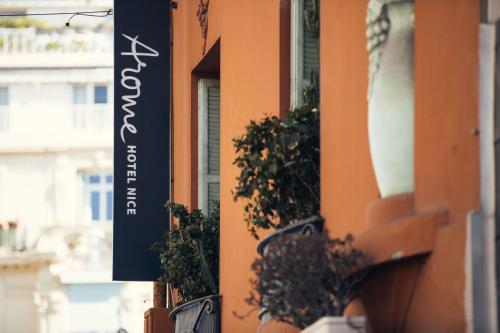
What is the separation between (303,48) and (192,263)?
12.9 ft

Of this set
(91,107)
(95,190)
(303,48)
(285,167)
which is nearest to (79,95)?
(91,107)

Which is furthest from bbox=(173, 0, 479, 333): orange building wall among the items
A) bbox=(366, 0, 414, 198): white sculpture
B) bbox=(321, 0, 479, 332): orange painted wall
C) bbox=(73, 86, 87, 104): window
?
bbox=(73, 86, 87, 104): window

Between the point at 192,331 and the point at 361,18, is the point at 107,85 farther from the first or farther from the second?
the point at 361,18

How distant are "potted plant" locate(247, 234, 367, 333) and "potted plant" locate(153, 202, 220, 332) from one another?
596 centimetres

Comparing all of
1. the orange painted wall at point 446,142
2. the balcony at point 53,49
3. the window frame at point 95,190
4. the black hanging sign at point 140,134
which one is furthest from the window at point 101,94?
the orange painted wall at point 446,142

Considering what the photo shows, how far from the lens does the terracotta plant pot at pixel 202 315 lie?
44.4ft

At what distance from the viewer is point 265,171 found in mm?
9656

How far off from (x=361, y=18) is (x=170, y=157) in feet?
29.7

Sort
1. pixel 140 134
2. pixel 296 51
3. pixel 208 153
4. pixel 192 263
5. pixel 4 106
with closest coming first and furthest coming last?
Answer: pixel 296 51, pixel 192 263, pixel 208 153, pixel 140 134, pixel 4 106

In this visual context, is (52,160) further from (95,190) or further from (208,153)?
(208,153)

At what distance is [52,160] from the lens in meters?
45.8

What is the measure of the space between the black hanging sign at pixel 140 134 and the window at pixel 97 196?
28.1 m

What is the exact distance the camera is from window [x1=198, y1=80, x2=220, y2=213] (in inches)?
650

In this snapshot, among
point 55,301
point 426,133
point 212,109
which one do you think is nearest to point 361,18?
point 426,133
